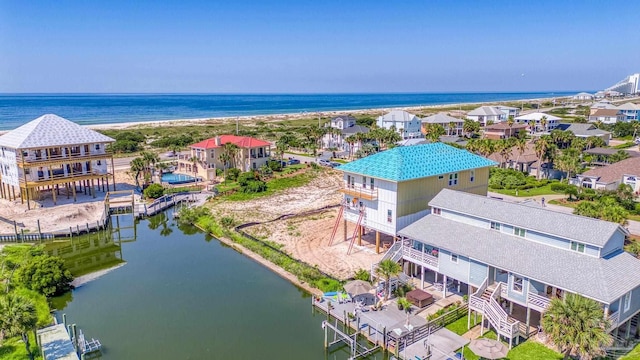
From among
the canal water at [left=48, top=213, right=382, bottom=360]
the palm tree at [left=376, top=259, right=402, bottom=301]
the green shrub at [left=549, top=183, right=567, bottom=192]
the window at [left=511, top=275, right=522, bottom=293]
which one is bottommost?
the canal water at [left=48, top=213, right=382, bottom=360]

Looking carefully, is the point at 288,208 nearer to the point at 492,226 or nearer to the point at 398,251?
the point at 398,251

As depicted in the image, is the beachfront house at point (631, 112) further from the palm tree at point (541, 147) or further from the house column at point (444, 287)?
the house column at point (444, 287)

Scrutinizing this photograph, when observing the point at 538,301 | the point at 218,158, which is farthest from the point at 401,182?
the point at 218,158

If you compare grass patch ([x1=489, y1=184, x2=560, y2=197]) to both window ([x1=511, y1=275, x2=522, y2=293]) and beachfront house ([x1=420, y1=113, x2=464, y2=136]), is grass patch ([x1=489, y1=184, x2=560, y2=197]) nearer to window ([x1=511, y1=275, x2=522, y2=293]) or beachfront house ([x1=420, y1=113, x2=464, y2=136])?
window ([x1=511, y1=275, x2=522, y2=293])

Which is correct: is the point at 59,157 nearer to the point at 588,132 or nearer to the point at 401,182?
the point at 401,182

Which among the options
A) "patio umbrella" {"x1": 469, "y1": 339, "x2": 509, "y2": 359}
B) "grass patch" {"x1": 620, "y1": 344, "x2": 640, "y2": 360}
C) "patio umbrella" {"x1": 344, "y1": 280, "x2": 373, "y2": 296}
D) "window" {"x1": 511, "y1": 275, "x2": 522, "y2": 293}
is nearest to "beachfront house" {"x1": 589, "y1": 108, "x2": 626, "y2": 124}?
"grass patch" {"x1": 620, "y1": 344, "x2": 640, "y2": 360}
